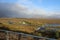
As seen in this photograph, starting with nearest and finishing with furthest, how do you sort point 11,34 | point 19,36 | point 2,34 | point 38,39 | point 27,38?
point 38,39, point 27,38, point 19,36, point 11,34, point 2,34

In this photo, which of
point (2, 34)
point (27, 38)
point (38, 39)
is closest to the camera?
point (38, 39)

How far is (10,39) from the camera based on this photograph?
31.9ft

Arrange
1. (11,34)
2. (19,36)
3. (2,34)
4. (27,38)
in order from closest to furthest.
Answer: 1. (27,38)
2. (19,36)
3. (11,34)
4. (2,34)

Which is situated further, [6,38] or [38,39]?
[6,38]

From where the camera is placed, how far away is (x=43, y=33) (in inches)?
397

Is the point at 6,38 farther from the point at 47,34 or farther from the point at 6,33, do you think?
the point at 47,34

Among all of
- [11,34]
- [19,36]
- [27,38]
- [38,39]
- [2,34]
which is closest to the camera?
[38,39]

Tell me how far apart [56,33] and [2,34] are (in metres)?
3.47

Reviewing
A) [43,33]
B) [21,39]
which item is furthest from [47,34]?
[21,39]

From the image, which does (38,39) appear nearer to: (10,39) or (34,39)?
(34,39)

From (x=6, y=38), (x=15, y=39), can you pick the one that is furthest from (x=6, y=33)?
(x=15, y=39)

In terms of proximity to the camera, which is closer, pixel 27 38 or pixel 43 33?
pixel 27 38

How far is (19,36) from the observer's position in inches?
358

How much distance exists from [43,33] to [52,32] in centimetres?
57
